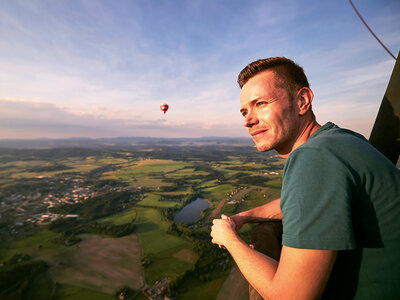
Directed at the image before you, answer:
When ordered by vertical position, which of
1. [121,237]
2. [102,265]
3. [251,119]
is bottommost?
[102,265]

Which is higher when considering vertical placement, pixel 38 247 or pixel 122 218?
pixel 122 218

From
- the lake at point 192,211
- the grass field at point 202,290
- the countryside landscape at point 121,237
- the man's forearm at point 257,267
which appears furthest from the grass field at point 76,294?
the man's forearm at point 257,267

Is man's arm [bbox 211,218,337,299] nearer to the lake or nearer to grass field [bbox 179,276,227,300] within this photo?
grass field [bbox 179,276,227,300]

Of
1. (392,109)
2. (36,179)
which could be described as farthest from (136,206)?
(36,179)

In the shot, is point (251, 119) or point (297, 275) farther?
point (251, 119)

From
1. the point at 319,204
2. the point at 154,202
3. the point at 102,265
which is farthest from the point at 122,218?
the point at 319,204

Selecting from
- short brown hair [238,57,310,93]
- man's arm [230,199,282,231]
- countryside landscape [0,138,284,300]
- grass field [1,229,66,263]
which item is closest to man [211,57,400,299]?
short brown hair [238,57,310,93]

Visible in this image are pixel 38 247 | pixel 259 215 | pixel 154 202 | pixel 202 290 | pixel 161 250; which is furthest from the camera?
pixel 154 202

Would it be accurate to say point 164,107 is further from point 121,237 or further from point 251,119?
point 251,119
